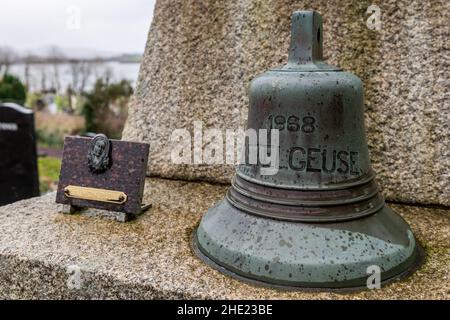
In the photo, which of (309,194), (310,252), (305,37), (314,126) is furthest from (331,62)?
(310,252)

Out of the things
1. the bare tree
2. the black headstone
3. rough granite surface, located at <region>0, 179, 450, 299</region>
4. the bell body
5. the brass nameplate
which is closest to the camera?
rough granite surface, located at <region>0, 179, 450, 299</region>

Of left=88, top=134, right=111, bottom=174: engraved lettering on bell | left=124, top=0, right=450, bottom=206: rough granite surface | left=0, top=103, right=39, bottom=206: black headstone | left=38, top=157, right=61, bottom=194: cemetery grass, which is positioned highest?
left=124, top=0, right=450, bottom=206: rough granite surface

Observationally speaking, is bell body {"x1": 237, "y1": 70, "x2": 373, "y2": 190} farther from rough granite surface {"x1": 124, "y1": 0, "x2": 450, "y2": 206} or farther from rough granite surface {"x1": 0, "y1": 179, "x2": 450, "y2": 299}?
rough granite surface {"x1": 124, "y1": 0, "x2": 450, "y2": 206}

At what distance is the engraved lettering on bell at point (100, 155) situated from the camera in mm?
1751

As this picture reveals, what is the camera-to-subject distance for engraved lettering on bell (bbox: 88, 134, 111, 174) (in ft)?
5.74

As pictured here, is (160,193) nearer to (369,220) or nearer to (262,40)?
(262,40)

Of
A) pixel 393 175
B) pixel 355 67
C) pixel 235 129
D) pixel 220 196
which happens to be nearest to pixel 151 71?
pixel 235 129

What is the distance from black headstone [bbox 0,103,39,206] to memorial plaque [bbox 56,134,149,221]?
7.53 ft

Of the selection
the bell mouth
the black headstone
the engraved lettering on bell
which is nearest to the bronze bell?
the bell mouth

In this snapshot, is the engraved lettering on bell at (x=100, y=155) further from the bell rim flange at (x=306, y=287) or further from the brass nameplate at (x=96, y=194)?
the bell rim flange at (x=306, y=287)

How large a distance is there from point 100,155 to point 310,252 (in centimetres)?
94

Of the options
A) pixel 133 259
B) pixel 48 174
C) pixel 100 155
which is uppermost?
pixel 100 155

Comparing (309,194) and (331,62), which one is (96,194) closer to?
(309,194)

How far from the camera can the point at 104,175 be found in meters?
1.76
